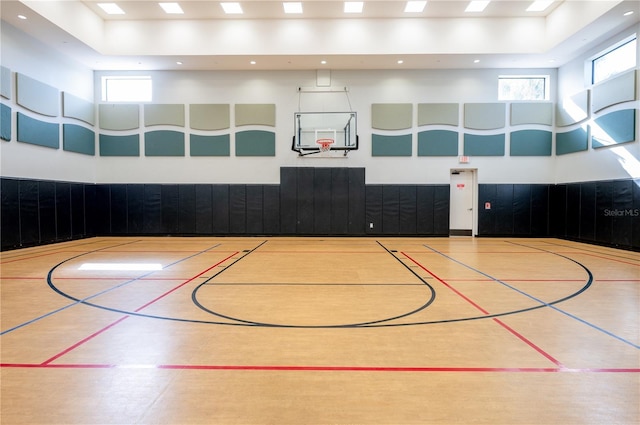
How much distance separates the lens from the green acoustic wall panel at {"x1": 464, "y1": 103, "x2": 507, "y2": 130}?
14352mm

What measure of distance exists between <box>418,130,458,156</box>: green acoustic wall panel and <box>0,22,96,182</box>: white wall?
13.6 m

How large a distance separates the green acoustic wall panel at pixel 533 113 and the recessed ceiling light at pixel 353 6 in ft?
24.2

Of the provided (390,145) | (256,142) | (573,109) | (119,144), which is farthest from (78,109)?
(573,109)

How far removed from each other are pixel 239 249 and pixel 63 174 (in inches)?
303

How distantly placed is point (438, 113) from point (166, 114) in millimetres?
11308

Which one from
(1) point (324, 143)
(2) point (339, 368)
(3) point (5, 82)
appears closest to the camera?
(2) point (339, 368)

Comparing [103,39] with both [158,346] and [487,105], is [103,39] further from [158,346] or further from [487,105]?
[487,105]

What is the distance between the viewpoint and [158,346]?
11.6 ft

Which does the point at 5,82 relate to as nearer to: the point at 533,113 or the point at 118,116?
the point at 118,116

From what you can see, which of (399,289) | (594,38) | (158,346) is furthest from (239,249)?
(594,38)

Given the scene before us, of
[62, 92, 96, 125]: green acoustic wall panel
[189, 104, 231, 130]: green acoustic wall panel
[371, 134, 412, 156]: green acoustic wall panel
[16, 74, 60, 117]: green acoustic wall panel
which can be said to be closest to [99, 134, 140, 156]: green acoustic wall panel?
[62, 92, 96, 125]: green acoustic wall panel

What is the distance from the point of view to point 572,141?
43.9 feet

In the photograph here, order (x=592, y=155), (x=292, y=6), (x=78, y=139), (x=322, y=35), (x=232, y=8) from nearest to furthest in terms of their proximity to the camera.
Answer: (x=292, y=6), (x=232, y=8), (x=592, y=155), (x=322, y=35), (x=78, y=139)

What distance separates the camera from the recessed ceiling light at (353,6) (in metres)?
11.9
